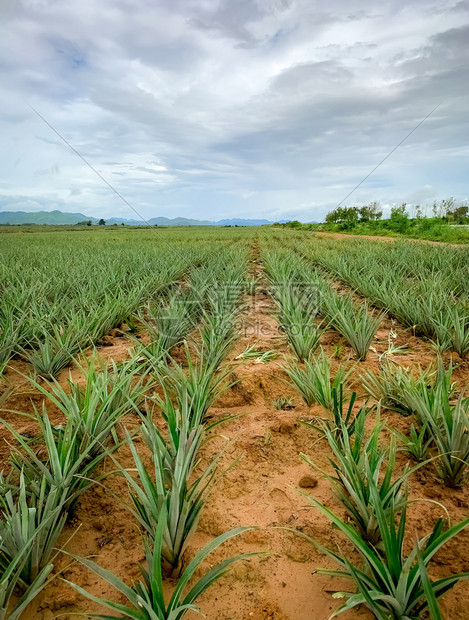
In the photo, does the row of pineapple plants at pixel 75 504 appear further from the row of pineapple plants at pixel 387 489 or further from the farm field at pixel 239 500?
the row of pineapple plants at pixel 387 489

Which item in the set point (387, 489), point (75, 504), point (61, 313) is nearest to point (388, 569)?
point (387, 489)

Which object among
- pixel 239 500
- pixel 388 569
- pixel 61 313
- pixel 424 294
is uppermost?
pixel 424 294

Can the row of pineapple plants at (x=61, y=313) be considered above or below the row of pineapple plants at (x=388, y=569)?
above

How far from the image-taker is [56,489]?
0.88 m

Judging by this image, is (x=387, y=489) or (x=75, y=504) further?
(x=75, y=504)

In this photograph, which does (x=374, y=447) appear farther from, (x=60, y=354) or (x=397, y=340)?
(x=397, y=340)

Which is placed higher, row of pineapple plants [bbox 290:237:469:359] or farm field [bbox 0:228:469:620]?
row of pineapple plants [bbox 290:237:469:359]

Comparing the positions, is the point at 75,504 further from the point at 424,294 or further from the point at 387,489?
the point at 424,294

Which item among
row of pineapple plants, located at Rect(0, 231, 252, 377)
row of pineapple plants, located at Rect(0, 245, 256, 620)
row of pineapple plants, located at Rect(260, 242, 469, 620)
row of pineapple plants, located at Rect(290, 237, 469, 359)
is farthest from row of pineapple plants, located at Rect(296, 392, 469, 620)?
row of pineapple plants, located at Rect(290, 237, 469, 359)

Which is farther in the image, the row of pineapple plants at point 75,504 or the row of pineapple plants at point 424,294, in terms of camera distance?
the row of pineapple plants at point 424,294

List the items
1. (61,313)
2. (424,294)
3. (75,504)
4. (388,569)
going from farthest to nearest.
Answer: (424,294) → (61,313) → (75,504) → (388,569)

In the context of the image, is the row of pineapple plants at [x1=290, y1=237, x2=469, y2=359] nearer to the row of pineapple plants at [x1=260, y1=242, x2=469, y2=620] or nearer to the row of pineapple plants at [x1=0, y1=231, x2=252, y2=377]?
the row of pineapple plants at [x1=260, y1=242, x2=469, y2=620]

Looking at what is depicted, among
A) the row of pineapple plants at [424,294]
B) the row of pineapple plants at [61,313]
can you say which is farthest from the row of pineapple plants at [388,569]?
the row of pineapple plants at [424,294]

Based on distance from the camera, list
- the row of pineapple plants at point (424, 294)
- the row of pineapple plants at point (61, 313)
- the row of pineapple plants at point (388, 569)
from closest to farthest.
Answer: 1. the row of pineapple plants at point (388, 569)
2. the row of pineapple plants at point (61, 313)
3. the row of pineapple plants at point (424, 294)
